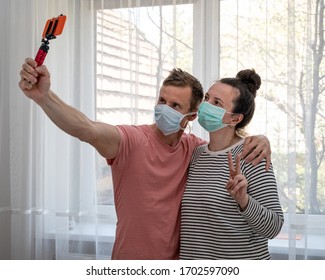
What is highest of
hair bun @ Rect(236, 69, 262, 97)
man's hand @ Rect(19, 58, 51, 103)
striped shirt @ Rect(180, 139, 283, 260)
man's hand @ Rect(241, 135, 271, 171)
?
hair bun @ Rect(236, 69, 262, 97)

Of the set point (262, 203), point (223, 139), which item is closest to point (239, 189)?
point (262, 203)

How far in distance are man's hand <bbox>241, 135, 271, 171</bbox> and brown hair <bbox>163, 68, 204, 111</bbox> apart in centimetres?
28

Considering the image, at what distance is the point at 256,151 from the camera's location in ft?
4.78

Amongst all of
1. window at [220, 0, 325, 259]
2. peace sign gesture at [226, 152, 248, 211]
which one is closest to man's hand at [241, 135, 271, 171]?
peace sign gesture at [226, 152, 248, 211]

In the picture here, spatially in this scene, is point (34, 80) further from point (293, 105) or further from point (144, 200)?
point (293, 105)

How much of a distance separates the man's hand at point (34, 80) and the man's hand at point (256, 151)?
0.64 meters

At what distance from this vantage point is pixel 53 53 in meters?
2.60

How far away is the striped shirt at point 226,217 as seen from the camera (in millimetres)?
1398

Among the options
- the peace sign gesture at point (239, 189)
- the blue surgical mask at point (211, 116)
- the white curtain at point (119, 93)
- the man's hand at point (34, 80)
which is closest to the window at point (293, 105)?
the white curtain at point (119, 93)

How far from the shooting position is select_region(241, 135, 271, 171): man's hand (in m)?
1.45

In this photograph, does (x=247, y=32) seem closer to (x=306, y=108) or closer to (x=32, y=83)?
(x=306, y=108)

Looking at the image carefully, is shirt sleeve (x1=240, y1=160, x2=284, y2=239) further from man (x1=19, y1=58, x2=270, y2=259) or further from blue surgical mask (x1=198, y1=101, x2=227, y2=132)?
blue surgical mask (x1=198, y1=101, x2=227, y2=132)

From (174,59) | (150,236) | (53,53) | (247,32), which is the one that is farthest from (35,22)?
(150,236)

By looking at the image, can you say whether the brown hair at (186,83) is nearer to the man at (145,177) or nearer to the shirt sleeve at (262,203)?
the man at (145,177)
